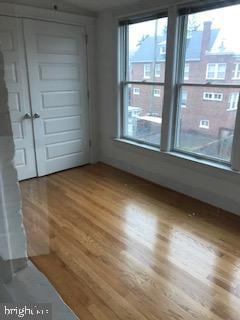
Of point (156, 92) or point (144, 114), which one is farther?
point (144, 114)

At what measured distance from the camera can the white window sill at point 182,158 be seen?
9.27 ft

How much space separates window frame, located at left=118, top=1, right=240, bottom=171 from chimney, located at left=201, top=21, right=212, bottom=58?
15 cm

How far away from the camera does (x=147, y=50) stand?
3416 mm

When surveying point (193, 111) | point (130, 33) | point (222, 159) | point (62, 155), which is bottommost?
point (62, 155)

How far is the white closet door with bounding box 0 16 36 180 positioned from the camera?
3127 mm

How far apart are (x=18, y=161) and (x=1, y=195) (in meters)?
2.01

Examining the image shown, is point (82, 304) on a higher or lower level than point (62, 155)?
lower

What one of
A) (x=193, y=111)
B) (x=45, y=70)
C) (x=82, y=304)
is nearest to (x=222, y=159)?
(x=193, y=111)

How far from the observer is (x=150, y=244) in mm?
2295

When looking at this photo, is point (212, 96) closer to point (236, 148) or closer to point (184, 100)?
point (184, 100)

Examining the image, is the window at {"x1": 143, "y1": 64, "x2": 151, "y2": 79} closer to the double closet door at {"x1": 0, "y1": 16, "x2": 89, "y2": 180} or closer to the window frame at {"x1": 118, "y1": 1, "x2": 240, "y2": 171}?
the window frame at {"x1": 118, "y1": 1, "x2": 240, "y2": 171}

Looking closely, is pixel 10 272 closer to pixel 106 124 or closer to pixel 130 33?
pixel 106 124

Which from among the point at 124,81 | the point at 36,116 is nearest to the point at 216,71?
the point at 124,81

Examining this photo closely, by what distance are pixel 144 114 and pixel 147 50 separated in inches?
32.4
